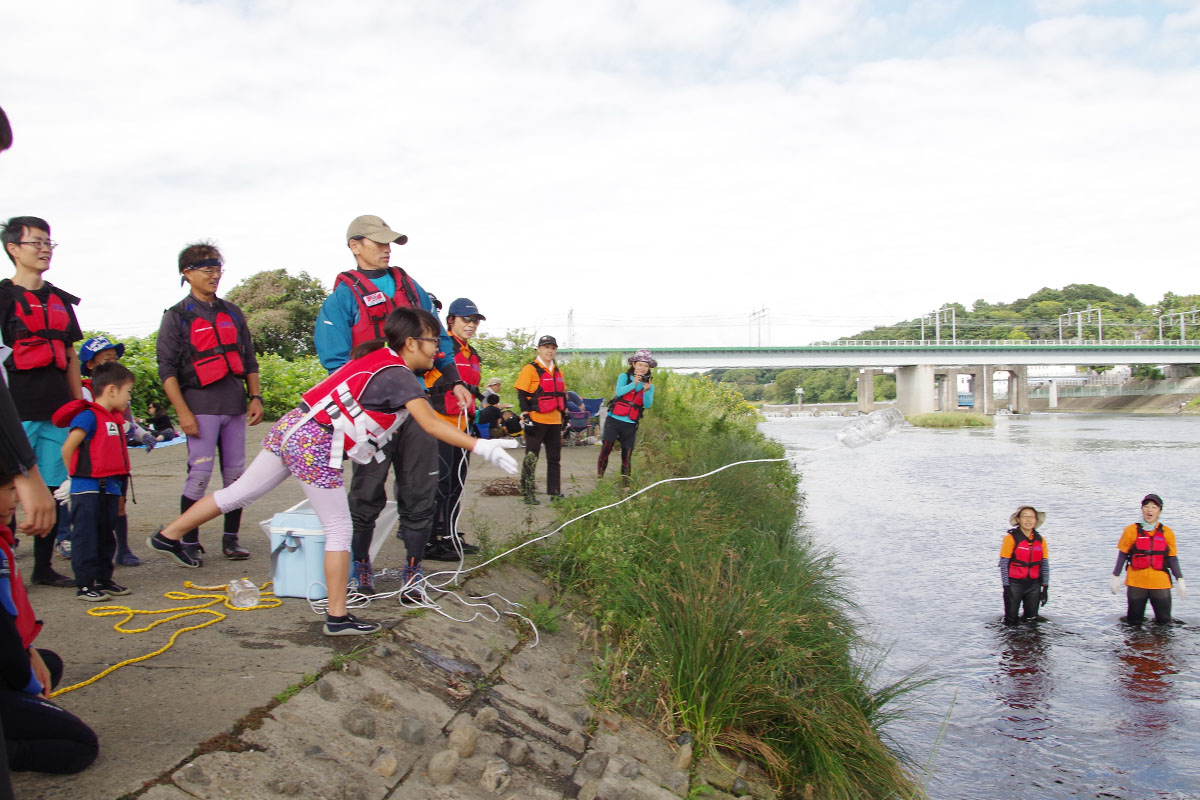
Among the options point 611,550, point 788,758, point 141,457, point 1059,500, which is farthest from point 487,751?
point 1059,500

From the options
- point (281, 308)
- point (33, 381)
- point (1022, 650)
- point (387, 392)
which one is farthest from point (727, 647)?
point (281, 308)

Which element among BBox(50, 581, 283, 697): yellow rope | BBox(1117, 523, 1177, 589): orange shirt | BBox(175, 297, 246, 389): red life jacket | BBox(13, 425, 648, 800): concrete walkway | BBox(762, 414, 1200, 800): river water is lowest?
BBox(762, 414, 1200, 800): river water

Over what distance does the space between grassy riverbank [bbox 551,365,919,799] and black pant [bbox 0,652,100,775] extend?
229 cm

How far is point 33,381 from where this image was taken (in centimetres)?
494

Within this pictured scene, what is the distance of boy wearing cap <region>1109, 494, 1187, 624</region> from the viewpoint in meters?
8.23

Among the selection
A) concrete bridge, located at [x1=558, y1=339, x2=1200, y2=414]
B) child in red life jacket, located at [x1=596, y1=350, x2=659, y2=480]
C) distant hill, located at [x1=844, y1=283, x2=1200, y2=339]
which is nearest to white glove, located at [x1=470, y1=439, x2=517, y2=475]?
child in red life jacket, located at [x1=596, y1=350, x2=659, y2=480]

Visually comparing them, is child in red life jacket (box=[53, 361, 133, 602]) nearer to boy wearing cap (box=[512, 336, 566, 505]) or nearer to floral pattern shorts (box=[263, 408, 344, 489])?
floral pattern shorts (box=[263, 408, 344, 489])

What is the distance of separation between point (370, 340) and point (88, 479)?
171 cm

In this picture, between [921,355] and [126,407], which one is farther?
[921,355]

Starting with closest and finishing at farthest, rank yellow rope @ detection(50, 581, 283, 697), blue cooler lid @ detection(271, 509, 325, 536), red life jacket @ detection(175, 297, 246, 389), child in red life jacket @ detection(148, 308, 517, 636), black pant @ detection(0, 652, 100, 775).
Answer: black pant @ detection(0, 652, 100, 775), yellow rope @ detection(50, 581, 283, 697), child in red life jacket @ detection(148, 308, 517, 636), blue cooler lid @ detection(271, 509, 325, 536), red life jacket @ detection(175, 297, 246, 389)

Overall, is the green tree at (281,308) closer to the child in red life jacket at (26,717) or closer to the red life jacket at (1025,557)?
the red life jacket at (1025,557)

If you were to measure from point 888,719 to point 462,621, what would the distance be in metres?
2.64

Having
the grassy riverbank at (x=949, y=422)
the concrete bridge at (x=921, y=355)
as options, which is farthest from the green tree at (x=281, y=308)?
the grassy riverbank at (x=949, y=422)

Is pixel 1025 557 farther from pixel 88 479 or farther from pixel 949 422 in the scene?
pixel 949 422
